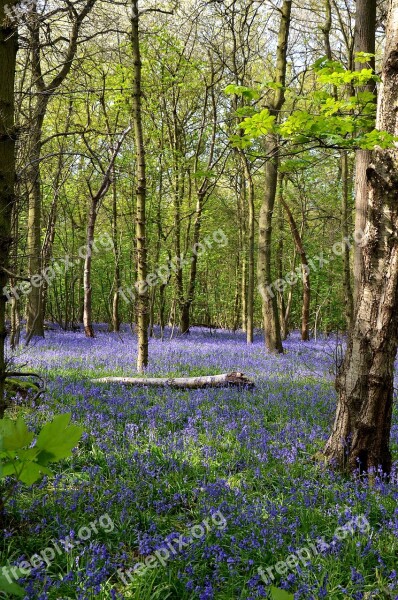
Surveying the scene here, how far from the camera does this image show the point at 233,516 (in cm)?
343

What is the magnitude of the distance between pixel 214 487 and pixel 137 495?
2.25 feet

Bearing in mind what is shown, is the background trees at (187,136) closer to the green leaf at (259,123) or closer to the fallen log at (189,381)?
the green leaf at (259,123)

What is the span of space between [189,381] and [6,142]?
5725 millimetres

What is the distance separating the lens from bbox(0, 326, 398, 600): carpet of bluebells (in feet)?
8.98

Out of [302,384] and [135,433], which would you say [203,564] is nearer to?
[135,433]

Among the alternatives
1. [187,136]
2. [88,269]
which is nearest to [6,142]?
[88,269]

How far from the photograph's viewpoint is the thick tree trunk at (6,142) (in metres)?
2.91

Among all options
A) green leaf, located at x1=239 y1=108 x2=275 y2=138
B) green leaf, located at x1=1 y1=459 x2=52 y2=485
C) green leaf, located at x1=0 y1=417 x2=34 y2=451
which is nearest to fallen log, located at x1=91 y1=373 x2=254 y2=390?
green leaf, located at x1=239 y1=108 x2=275 y2=138

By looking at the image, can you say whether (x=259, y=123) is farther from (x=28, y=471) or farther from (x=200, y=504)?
(x=28, y=471)

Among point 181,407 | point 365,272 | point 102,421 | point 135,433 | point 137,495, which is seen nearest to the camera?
point 137,495

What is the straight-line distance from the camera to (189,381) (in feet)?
26.1

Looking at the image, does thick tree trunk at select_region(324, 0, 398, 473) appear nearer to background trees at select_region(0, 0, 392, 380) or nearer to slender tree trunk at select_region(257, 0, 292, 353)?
background trees at select_region(0, 0, 392, 380)

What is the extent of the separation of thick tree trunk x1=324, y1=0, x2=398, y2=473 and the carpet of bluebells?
35cm

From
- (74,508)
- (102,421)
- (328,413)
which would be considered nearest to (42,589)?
(74,508)
